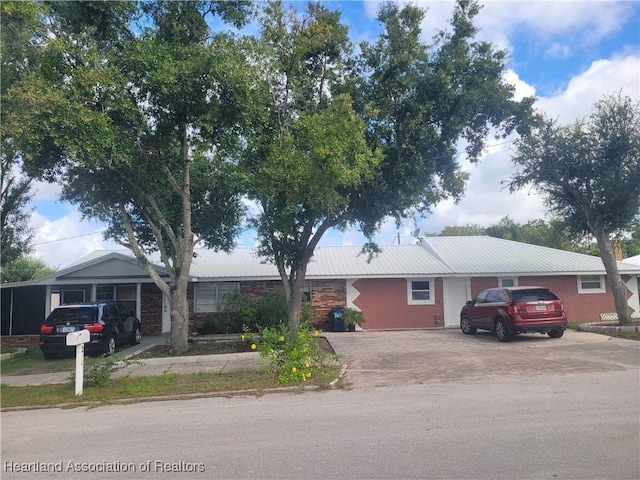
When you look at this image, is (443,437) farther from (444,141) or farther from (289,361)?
(444,141)

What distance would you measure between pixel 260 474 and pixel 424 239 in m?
23.5

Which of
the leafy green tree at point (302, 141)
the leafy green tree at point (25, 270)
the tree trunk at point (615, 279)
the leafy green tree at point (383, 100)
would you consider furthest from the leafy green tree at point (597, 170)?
the leafy green tree at point (25, 270)

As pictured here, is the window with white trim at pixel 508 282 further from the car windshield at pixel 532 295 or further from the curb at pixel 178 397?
the curb at pixel 178 397

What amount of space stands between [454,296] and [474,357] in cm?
1019

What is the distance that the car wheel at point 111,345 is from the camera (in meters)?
14.5

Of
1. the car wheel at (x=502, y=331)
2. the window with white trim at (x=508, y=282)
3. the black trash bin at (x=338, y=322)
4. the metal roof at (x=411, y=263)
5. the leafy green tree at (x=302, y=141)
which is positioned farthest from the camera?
the window with white trim at (x=508, y=282)

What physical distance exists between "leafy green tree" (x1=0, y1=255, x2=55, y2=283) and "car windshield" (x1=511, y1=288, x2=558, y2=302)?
41.4 metres

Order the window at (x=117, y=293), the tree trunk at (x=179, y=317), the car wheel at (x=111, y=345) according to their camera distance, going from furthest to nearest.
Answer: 1. the window at (x=117, y=293)
2. the car wheel at (x=111, y=345)
3. the tree trunk at (x=179, y=317)

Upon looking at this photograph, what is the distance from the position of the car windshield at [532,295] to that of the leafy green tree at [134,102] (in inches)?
359

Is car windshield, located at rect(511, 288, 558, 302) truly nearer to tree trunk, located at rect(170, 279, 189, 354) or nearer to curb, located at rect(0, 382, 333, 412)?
curb, located at rect(0, 382, 333, 412)

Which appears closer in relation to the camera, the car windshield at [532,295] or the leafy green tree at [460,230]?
the car windshield at [532,295]

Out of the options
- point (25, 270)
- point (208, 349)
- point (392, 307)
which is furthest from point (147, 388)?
point (25, 270)

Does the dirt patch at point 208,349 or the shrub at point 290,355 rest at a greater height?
the shrub at point 290,355

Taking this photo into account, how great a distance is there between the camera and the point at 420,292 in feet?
72.3
